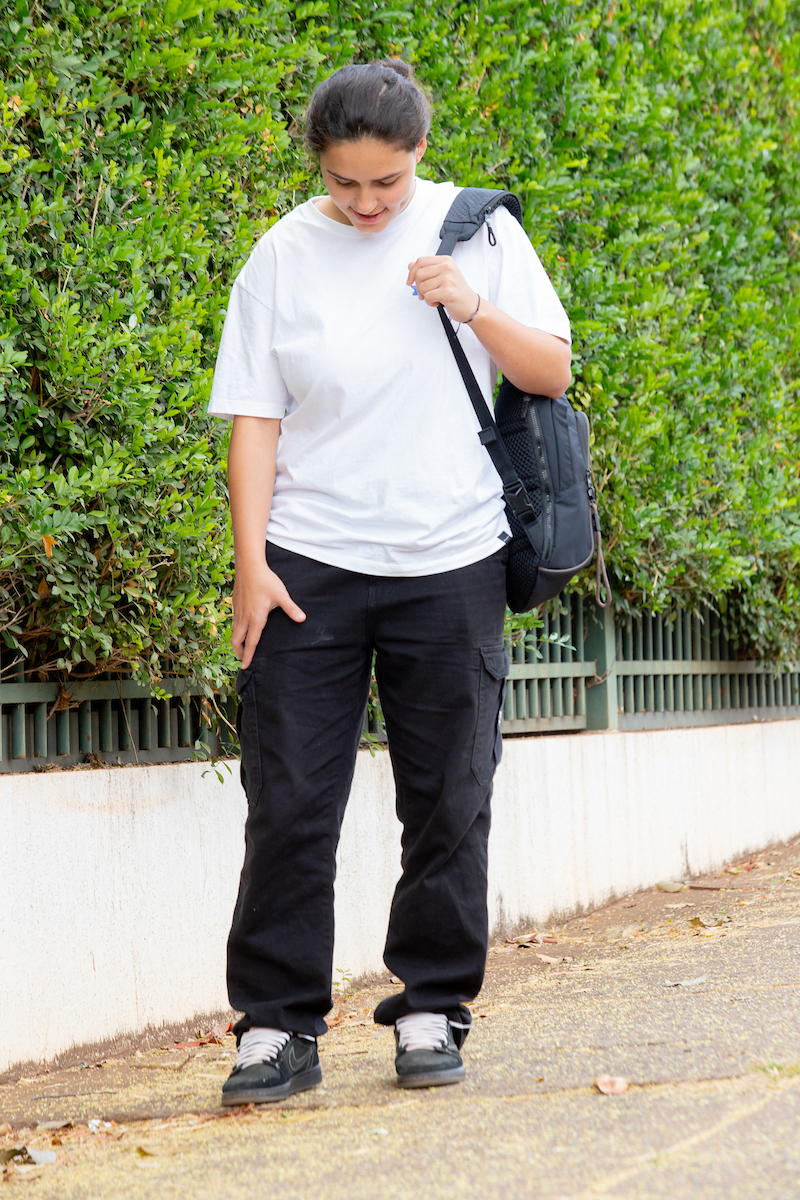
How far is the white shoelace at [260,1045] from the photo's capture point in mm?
2768

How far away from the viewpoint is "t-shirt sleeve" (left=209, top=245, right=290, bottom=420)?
2.88 metres

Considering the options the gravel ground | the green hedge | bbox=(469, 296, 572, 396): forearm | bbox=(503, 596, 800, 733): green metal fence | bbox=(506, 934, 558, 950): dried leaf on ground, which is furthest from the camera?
bbox=(503, 596, 800, 733): green metal fence

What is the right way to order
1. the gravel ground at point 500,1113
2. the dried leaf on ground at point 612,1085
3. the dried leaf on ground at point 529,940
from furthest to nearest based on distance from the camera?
the dried leaf on ground at point 529,940
the dried leaf on ground at point 612,1085
the gravel ground at point 500,1113

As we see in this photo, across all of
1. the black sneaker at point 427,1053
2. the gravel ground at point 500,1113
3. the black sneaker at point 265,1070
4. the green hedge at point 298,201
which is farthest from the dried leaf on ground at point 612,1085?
the green hedge at point 298,201

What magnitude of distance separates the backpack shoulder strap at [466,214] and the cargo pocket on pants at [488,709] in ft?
2.87

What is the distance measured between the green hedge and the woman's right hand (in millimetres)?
746

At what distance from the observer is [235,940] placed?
9.26 feet

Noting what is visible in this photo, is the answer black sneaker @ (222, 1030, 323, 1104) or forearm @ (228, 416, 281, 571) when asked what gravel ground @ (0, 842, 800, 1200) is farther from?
forearm @ (228, 416, 281, 571)

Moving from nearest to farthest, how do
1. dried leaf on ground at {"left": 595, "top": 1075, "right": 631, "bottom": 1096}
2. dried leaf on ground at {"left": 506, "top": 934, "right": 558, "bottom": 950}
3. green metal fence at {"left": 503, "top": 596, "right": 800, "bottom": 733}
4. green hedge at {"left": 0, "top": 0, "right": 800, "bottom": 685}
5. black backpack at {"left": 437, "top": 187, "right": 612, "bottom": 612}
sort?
dried leaf on ground at {"left": 595, "top": 1075, "right": 631, "bottom": 1096} → black backpack at {"left": 437, "top": 187, "right": 612, "bottom": 612} → green hedge at {"left": 0, "top": 0, "right": 800, "bottom": 685} → dried leaf on ground at {"left": 506, "top": 934, "right": 558, "bottom": 950} → green metal fence at {"left": 503, "top": 596, "right": 800, "bottom": 733}

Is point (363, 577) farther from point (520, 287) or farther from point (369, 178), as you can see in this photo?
point (369, 178)

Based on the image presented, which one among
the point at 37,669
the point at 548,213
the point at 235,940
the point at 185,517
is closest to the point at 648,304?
the point at 548,213

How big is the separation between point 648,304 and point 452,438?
133 inches

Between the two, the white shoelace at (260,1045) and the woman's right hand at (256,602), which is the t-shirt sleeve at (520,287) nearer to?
the woman's right hand at (256,602)

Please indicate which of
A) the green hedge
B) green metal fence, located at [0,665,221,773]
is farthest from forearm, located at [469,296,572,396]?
green metal fence, located at [0,665,221,773]
